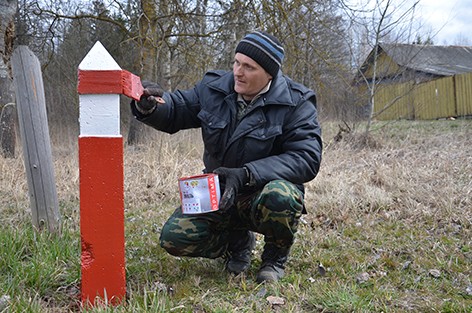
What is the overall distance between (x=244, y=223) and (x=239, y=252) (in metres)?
0.20

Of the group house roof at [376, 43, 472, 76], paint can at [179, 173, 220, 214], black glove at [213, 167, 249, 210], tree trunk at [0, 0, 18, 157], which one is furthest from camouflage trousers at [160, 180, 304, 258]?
house roof at [376, 43, 472, 76]

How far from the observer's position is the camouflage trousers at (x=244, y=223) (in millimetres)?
2553

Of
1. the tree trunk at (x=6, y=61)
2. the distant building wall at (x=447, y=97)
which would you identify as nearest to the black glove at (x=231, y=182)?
the tree trunk at (x=6, y=61)

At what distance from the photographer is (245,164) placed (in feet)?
8.45

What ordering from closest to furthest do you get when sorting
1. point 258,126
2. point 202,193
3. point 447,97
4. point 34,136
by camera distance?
point 202,193
point 258,126
point 34,136
point 447,97

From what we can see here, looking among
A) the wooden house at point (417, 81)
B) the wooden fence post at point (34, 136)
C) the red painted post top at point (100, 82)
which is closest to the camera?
the red painted post top at point (100, 82)

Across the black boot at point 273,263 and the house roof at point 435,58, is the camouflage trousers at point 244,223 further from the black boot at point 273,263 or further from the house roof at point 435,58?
the house roof at point 435,58

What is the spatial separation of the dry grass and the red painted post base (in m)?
0.19

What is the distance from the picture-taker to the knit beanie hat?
2.64 m

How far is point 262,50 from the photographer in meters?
2.64

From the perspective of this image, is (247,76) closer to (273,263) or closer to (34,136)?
(273,263)

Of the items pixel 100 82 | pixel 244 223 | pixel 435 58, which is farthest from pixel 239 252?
pixel 435 58

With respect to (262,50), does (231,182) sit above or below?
below

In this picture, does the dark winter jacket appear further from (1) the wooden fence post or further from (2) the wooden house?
(2) the wooden house
